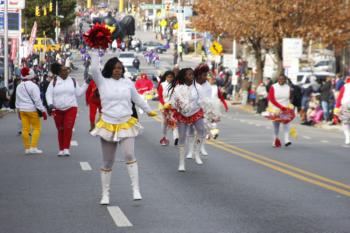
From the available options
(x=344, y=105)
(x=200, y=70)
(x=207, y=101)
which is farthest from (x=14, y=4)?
(x=200, y=70)

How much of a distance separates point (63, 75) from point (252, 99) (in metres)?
33.7

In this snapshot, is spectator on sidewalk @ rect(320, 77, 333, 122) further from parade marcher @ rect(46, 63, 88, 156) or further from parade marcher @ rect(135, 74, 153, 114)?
parade marcher @ rect(46, 63, 88, 156)

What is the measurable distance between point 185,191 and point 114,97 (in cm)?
218

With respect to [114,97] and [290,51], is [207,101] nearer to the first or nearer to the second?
[114,97]

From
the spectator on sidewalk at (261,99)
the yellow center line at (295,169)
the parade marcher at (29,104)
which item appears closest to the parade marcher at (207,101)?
the yellow center line at (295,169)

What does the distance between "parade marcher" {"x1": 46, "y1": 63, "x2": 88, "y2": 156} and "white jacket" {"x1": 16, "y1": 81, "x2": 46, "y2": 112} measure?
64 cm

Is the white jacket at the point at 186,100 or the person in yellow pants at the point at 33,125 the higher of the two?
the white jacket at the point at 186,100

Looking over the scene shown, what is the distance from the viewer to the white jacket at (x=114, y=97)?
1334 cm

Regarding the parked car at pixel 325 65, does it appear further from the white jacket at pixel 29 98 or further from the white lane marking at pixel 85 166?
the white lane marking at pixel 85 166

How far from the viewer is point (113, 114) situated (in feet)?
43.9

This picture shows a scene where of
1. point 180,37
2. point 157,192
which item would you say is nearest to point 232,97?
point 157,192

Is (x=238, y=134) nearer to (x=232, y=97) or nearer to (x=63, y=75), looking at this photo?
(x=63, y=75)

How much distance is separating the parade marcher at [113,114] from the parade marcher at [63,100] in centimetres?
773

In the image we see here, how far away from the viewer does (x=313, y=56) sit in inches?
3339
